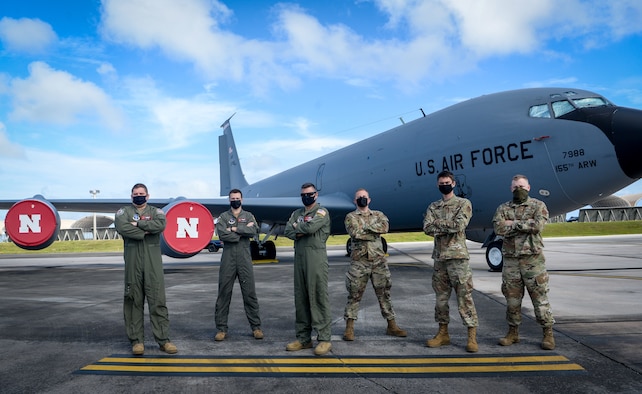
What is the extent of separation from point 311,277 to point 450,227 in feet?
5.60

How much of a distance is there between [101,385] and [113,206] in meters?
12.2

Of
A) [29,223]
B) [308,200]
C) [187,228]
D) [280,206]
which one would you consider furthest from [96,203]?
[308,200]

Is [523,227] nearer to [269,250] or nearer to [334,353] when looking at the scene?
[334,353]

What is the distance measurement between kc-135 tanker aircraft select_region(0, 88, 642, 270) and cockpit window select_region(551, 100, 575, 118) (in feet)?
0.08

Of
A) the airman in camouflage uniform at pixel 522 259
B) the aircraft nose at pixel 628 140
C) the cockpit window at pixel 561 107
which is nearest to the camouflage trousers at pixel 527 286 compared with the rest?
the airman in camouflage uniform at pixel 522 259

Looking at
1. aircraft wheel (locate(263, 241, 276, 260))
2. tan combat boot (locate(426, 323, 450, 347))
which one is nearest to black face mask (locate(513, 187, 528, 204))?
tan combat boot (locate(426, 323, 450, 347))

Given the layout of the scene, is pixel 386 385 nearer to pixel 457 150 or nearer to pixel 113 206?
pixel 457 150

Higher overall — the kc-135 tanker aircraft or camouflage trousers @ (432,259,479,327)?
the kc-135 tanker aircraft

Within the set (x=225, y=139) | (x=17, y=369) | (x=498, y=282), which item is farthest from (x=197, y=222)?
(x=225, y=139)

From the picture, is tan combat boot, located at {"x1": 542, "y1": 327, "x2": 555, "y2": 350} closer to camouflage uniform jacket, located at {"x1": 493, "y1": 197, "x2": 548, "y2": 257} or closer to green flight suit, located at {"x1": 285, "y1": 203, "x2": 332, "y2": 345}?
camouflage uniform jacket, located at {"x1": 493, "y1": 197, "x2": 548, "y2": 257}

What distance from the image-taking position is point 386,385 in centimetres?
371

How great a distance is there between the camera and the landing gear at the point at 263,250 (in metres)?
17.9

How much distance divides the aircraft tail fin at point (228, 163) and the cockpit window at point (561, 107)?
766 inches

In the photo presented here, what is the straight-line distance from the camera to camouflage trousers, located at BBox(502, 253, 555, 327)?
15.9 ft
